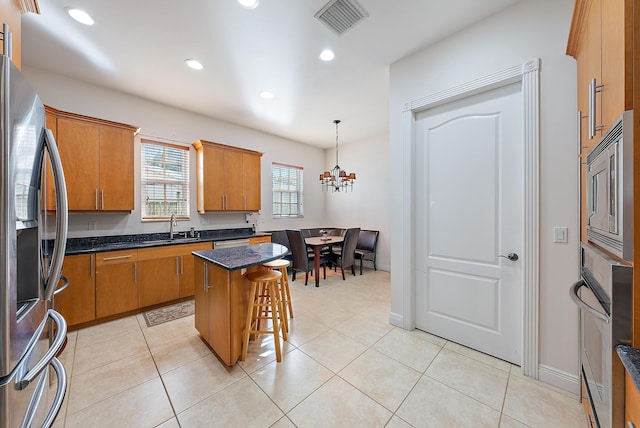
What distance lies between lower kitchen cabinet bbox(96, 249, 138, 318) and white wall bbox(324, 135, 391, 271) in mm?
4365

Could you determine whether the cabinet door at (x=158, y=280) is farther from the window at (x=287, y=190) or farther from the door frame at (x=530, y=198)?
the door frame at (x=530, y=198)

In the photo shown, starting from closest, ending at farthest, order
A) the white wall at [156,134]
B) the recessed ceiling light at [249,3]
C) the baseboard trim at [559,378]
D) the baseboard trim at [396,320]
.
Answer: the baseboard trim at [559,378] → the recessed ceiling light at [249,3] → the baseboard trim at [396,320] → the white wall at [156,134]

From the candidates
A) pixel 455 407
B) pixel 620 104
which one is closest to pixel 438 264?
pixel 455 407

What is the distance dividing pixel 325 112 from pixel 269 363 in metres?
3.72

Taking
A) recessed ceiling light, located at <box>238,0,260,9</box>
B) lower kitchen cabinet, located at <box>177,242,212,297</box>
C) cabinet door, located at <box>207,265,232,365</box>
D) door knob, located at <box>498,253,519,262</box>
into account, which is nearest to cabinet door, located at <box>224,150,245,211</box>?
lower kitchen cabinet, located at <box>177,242,212,297</box>

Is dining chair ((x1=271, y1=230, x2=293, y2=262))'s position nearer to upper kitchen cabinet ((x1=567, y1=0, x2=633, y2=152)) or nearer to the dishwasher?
the dishwasher

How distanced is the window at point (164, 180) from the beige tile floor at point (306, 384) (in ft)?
6.04

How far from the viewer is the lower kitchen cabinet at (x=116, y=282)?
2789 mm

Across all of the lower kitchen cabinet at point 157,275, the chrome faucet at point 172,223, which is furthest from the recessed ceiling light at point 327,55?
the chrome faucet at point 172,223

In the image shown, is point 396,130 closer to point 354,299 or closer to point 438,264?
point 438,264

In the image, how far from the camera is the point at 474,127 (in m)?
2.19

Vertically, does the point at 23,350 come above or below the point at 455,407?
above

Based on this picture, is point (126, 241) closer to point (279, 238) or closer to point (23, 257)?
point (279, 238)

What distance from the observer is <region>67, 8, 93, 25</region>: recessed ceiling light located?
78.9 inches
